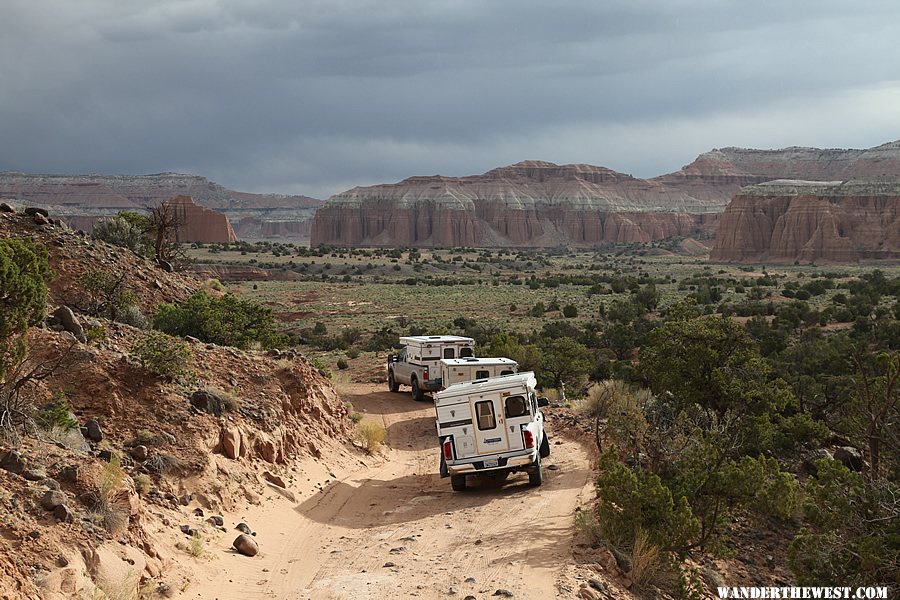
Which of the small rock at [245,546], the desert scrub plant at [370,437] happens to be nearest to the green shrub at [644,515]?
→ the small rock at [245,546]

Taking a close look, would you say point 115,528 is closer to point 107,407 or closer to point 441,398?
point 107,407

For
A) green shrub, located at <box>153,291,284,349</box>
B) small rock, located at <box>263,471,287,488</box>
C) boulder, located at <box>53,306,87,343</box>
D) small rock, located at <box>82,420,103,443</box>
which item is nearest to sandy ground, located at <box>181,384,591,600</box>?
Answer: small rock, located at <box>263,471,287,488</box>

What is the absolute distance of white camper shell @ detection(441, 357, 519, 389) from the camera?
20.5 metres

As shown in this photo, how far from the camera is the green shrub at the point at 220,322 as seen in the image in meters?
21.0

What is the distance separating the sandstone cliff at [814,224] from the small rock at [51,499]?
13598 cm

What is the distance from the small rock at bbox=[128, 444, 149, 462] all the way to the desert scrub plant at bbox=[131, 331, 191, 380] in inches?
91.3

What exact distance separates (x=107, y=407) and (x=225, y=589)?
4.70m

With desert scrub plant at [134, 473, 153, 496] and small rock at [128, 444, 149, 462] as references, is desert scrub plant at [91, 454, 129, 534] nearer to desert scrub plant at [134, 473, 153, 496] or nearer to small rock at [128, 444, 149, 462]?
desert scrub plant at [134, 473, 153, 496]

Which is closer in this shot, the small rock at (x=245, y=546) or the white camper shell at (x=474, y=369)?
the small rock at (x=245, y=546)

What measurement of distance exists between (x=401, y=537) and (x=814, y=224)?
139072mm

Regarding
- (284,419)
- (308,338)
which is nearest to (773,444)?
(284,419)

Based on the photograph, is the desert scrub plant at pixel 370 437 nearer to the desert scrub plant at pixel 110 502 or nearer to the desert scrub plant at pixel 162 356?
the desert scrub plant at pixel 162 356

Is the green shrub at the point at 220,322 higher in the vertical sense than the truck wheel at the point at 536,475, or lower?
higher

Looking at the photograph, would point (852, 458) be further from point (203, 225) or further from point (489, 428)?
point (203, 225)
